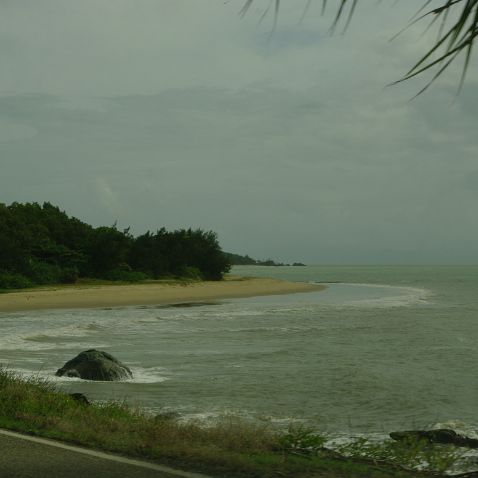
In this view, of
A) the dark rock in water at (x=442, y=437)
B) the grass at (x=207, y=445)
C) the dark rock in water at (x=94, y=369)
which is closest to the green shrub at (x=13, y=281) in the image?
the dark rock in water at (x=94, y=369)

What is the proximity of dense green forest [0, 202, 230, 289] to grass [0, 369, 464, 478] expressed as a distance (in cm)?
3979

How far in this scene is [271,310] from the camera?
42.4 metres

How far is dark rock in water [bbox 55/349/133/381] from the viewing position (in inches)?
639

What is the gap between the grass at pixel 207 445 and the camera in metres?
6.34

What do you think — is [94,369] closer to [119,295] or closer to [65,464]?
[65,464]

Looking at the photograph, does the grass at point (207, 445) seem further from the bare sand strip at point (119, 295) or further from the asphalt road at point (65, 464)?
the bare sand strip at point (119, 295)

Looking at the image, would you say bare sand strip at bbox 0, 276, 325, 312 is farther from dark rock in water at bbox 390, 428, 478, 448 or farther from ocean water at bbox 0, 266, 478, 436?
dark rock in water at bbox 390, 428, 478, 448

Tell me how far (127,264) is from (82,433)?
58000 millimetres

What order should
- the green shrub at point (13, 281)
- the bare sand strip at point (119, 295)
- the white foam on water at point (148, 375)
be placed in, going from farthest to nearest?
the green shrub at point (13, 281), the bare sand strip at point (119, 295), the white foam on water at point (148, 375)

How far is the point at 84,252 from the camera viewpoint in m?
59.8

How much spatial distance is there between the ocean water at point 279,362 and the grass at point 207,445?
149 inches

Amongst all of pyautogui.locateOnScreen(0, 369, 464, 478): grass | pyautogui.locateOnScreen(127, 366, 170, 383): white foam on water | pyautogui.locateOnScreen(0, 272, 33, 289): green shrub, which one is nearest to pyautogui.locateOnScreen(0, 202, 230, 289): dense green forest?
pyautogui.locateOnScreen(0, 272, 33, 289): green shrub

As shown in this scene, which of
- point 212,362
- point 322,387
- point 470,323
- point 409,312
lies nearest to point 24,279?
point 409,312

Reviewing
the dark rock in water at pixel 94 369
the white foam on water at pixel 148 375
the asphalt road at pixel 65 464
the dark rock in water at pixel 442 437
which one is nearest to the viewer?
the asphalt road at pixel 65 464
